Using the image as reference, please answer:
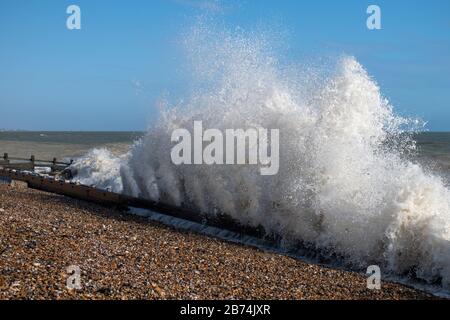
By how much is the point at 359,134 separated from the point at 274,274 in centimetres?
495

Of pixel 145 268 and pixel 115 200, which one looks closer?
pixel 145 268

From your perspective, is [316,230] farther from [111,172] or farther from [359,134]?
[111,172]

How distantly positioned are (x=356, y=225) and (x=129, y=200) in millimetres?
6048

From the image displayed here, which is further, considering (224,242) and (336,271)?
(224,242)

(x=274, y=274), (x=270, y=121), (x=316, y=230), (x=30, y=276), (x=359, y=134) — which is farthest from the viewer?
(x=270, y=121)

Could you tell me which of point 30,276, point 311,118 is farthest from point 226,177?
point 30,276

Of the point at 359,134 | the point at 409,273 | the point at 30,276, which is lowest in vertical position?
the point at 409,273

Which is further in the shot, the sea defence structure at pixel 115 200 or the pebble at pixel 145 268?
the sea defence structure at pixel 115 200

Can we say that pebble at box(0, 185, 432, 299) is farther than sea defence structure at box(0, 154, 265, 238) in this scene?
No

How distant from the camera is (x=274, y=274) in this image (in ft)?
26.2

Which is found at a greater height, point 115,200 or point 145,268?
point 115,200

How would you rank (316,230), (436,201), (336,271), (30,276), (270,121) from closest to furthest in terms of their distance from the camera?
(30,276), (336,271), (436,201), (316,230), (270,121)

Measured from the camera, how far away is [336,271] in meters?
8.73

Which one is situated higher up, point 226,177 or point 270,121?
point 270,121
